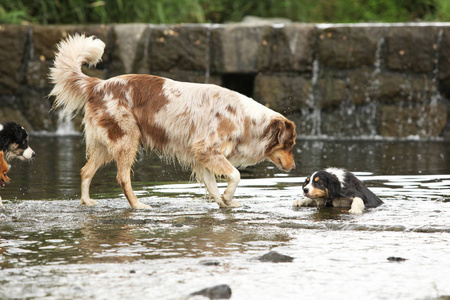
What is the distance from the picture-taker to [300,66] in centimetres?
1555

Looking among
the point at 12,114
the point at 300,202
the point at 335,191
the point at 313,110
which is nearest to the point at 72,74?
the point at 300,202

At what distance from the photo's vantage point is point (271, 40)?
51.1ft

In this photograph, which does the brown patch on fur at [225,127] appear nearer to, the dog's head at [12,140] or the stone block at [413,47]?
the dog's head at [12,140]

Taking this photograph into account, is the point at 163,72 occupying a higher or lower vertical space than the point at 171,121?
higher

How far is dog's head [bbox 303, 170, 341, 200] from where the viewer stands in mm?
7148

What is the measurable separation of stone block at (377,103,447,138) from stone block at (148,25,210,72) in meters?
3.91

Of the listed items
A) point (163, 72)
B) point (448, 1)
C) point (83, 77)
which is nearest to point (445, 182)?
point (83, 77)

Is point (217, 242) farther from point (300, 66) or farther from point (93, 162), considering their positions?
point (300, 66)

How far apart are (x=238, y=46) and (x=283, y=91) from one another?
4.38 feet

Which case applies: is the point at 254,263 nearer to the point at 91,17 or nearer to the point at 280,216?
the point at 280,216

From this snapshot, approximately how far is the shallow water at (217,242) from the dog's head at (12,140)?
0.47 m

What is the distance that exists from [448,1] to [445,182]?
9889mm

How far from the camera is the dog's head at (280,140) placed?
24.7 feet

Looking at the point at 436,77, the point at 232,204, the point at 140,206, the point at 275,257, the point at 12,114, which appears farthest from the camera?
the point at 12,114
